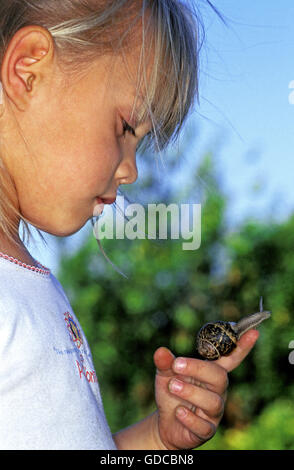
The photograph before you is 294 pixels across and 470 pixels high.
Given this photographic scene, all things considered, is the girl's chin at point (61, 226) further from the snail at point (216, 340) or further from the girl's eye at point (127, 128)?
the snail at point (216, 340)

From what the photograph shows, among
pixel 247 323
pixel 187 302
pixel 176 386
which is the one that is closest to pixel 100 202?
pixel 176 386

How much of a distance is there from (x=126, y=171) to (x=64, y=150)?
0.13 meters

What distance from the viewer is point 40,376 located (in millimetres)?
874

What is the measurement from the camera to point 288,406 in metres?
2.59

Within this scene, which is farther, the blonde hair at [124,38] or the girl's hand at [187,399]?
the girl's hand at [187,399]

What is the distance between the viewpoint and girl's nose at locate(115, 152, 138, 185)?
1.06m

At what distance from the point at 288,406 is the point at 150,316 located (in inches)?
29.6

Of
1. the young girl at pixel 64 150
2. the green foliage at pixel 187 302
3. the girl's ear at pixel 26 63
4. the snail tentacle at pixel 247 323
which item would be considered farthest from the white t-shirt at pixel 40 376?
the green foliage at pixel 187 302

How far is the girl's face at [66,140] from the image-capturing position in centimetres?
98

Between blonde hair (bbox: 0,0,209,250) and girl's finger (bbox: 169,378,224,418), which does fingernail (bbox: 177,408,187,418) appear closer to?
girl's finger (bbox: 169,378,224,418)

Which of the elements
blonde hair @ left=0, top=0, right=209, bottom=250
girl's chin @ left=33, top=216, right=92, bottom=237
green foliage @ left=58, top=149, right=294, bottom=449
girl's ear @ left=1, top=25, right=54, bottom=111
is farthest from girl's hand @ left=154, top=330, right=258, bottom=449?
green foliage @ left=58, top=149, right=294, bottom=449

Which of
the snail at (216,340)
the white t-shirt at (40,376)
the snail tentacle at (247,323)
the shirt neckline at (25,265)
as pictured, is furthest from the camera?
the snail tentacle at (247,323)

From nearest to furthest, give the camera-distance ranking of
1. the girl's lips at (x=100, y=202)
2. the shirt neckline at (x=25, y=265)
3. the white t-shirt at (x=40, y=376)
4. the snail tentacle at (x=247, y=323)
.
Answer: the white t-shirt at (x=40, y=376) → the shirt neckline at (x=25, y=265) → the girl's lips at (x=100, y=202) → the snail tentacle at (x=247, y=323)

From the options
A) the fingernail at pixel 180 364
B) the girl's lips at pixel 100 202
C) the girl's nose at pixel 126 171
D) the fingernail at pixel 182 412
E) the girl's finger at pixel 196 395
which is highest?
the girl's nose at pixel 126 171
